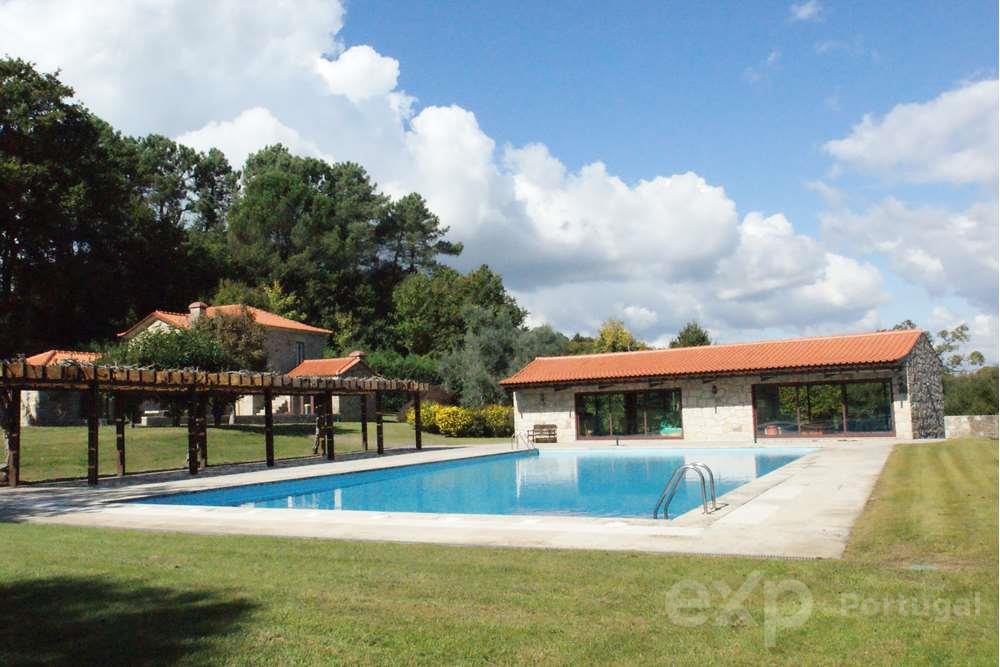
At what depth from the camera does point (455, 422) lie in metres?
34.2

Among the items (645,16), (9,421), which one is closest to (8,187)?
(9,421)

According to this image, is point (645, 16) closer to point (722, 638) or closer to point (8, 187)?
point (722, 638)

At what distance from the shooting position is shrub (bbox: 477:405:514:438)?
112ft

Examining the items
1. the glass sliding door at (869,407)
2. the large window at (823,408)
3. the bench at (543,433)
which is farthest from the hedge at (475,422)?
the glass sliding door at (869,407)

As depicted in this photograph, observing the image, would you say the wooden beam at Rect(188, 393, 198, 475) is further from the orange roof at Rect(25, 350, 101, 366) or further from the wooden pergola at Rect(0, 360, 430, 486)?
the orange roof at Rect(25, 350, 101, 366)

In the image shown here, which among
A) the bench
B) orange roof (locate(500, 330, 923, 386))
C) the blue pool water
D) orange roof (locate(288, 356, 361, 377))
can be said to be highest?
orange roof (locate(288, 356, 361, 377))

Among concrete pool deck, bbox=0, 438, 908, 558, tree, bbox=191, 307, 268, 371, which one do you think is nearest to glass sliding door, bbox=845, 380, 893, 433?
concrete pool deck, bbox=0, 438, 908, 558

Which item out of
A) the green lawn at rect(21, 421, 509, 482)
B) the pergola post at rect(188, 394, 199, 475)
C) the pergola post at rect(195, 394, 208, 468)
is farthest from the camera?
the green lawn at rect(21, 421, 509, 482)

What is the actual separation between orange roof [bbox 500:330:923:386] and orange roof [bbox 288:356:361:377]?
12.1 meters

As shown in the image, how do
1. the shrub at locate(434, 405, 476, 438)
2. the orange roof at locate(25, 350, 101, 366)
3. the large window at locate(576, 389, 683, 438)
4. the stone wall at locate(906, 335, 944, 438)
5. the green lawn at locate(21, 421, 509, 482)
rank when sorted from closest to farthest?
the green lawn at locate(21, 421, 509, 482) < the stone wall at locate(906, 335, 944, 438) < the large window at locate(576, 389, 683, 438) < the orange roof at locate(25, 350, 101, 366) < the shrub at locate(434, 405, 476, 438)

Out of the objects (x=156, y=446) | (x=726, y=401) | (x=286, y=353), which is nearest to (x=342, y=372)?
(x=286, y=353)

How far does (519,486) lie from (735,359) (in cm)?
1275

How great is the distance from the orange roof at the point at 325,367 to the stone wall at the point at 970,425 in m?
27.2

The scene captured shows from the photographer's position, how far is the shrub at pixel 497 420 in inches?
1350
